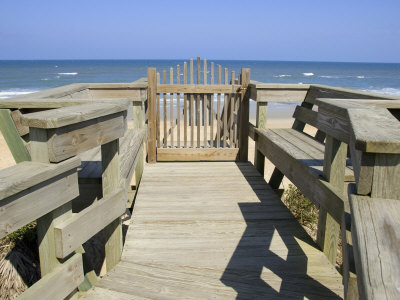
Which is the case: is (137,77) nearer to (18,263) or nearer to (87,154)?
(87,154)

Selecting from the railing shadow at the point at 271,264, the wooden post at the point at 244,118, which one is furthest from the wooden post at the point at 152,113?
the railing shadow at the point at 271,264

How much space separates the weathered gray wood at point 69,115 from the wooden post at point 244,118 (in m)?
3.37

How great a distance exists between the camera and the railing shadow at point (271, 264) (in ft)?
8.75

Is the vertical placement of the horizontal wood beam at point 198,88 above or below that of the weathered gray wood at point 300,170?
above

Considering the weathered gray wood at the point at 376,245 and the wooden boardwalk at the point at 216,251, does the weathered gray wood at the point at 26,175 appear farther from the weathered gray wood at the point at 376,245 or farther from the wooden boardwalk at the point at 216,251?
the weathered gray wood at the point at 376,245

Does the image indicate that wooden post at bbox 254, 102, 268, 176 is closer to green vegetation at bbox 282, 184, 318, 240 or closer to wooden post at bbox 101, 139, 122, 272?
green vegetation at bbox 282, 184, 318, 240

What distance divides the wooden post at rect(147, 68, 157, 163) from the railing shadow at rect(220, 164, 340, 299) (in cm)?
238

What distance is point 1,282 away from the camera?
3736 mm

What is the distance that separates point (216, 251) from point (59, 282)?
4.89ft

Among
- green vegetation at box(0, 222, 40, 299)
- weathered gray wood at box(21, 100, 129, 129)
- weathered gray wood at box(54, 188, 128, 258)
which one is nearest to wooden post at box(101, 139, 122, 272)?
weathered gray wood at box(54, 188, 128, 258)

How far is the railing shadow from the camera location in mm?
2668

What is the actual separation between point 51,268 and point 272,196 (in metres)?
2.96

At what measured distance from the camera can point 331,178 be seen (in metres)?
2.95

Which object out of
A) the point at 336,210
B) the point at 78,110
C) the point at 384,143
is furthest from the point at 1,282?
the point at 384,143
